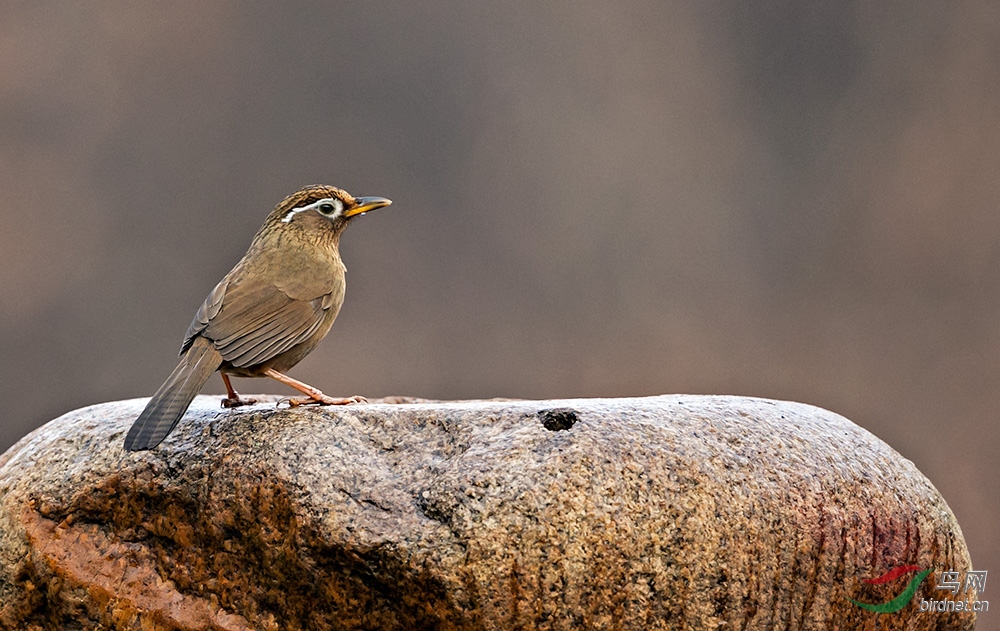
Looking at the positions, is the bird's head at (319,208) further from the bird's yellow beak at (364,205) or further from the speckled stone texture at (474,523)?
the speckled stone texture at (474,523)

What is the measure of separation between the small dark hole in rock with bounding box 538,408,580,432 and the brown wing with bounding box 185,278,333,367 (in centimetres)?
96

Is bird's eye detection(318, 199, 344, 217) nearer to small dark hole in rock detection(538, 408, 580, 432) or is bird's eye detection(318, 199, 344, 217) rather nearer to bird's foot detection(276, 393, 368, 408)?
bird's foot detection(276, 393, 368, 408)

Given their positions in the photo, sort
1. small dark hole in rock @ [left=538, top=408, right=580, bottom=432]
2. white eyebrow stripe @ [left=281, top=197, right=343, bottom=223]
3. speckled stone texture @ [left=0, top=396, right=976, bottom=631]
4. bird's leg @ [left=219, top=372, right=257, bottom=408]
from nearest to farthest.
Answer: speckled stone texture @ [left=0, top=396, right=976, bottom=631]
small dark hole in rock @ [left=538, top=408, right=580, bottom=432]
bird's leg @ [left=219, top=372, right=257, bottom=408]
white eyebrow stripe @ [left=281, top=197, right=343, bottom=223]

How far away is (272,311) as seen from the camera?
3.73 metres

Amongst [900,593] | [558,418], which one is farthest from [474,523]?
[900,593]

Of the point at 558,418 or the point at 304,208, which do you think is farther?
the point at 304,208

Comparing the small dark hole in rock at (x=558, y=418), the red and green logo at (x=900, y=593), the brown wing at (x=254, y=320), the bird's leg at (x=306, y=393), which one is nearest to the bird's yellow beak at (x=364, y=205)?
the brown wing at (x=254, y=320)

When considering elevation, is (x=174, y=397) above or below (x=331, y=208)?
below

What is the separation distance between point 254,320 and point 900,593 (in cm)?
236

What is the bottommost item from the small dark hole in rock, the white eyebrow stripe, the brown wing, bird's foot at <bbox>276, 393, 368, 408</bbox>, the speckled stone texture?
the speckled stone texture

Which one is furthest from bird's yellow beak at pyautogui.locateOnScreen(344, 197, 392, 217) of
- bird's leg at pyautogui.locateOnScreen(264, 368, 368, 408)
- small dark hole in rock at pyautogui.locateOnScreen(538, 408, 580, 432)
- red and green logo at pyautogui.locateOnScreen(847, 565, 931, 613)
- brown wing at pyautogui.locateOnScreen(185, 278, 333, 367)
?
red and green logo at pyautogui.locateOnScreen(847, 565, 931, 613)

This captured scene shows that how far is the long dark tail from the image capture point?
3.31 meters

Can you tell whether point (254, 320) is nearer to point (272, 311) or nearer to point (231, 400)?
point (272, 311)

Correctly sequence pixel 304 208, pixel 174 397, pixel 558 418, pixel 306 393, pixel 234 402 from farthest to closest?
pixel 304 208 → pixel 234 402 → pixel 306 393 → pixel 174 397 → pixel 558 418
